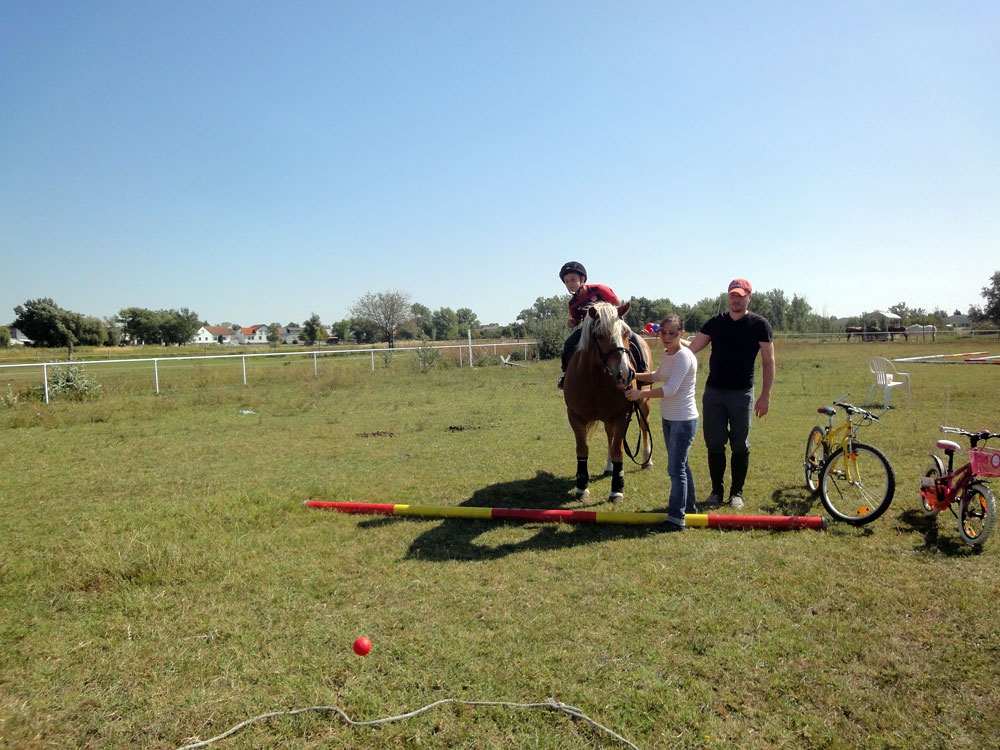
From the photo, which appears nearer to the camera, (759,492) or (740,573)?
(740,573)

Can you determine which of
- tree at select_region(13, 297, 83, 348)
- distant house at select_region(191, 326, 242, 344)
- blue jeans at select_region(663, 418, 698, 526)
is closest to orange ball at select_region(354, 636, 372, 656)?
blue jeans at select_region(663, 418, 698, 526)

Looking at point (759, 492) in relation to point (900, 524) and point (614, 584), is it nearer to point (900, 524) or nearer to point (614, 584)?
point (900, 524)

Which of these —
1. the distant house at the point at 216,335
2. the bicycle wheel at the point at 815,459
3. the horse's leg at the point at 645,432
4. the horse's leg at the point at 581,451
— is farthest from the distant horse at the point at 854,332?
the distant house at the point at 216,335

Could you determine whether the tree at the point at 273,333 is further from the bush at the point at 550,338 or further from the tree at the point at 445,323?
the bush at the point at 550,338

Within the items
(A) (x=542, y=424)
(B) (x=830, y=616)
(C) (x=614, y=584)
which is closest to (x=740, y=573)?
(B) (x=830, y=616)

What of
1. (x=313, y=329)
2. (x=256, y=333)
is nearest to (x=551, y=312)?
(x=313, y=329)

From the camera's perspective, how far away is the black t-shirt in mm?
5449

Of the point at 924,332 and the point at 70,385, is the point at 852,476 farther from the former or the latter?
the point at 924,332

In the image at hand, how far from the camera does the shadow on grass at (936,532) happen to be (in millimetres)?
4180

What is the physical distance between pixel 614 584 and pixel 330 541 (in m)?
2.44

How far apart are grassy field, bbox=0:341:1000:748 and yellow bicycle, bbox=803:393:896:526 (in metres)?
0.22

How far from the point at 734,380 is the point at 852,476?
1310mm

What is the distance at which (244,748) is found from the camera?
2416 mm

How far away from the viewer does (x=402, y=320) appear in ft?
184
